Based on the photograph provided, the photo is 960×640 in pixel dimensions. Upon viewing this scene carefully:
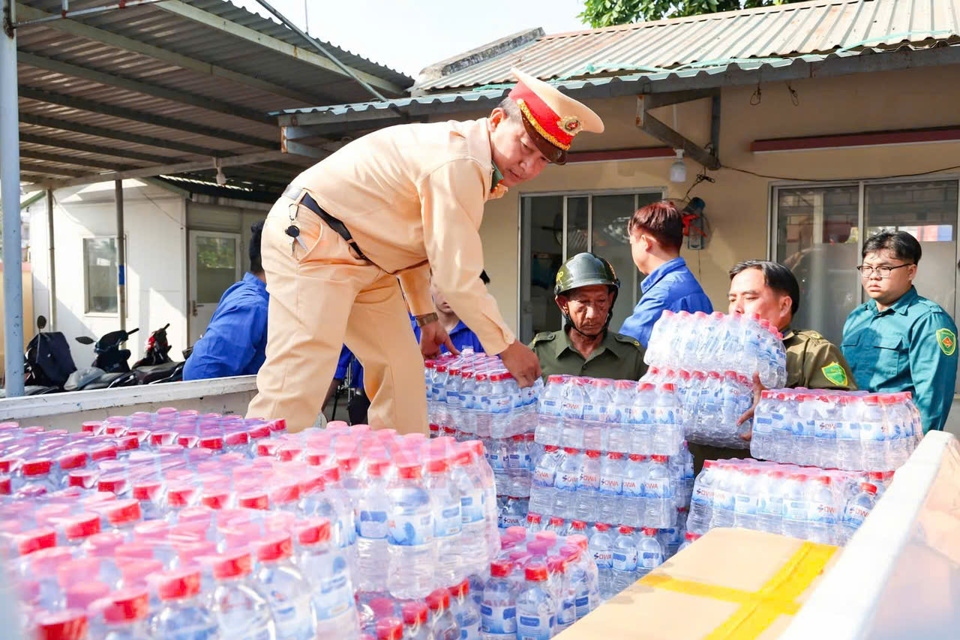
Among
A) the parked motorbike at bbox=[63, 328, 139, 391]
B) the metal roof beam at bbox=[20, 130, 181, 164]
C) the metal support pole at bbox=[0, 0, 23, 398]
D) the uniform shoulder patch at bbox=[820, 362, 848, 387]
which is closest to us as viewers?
the uniform shoulder patch at bbox=[820, 362, 848, 387]

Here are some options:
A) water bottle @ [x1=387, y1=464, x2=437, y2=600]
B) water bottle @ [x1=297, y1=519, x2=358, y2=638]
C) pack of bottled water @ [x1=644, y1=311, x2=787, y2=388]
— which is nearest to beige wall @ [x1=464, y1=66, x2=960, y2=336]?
pack of bottled water @ [x1=644, y1=311, x2=787, y2=388]

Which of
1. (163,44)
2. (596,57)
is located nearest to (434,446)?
(163,44)

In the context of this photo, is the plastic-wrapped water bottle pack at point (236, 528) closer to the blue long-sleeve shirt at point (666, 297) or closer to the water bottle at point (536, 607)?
the water bottle at point (536, 607)

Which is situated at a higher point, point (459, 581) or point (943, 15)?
point (943, 15)

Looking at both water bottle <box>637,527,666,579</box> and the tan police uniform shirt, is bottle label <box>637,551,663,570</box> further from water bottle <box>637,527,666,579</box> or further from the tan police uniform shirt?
the tan police uniform shirt

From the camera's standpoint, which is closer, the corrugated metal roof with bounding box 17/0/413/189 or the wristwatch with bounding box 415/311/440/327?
the wristwatch with bounding box 415/311/440/327

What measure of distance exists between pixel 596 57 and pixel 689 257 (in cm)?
242

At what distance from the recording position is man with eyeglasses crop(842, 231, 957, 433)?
12.9 ft

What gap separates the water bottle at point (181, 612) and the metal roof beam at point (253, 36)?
5538 mm

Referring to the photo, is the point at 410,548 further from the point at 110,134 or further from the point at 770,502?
the point at 110,134

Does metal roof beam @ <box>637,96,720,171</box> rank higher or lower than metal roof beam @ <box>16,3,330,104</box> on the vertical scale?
lower

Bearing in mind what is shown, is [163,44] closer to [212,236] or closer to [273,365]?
[273,365]

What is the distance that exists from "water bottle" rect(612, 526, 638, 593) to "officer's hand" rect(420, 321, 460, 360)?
56.8 inches

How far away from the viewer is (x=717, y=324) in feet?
10.5
